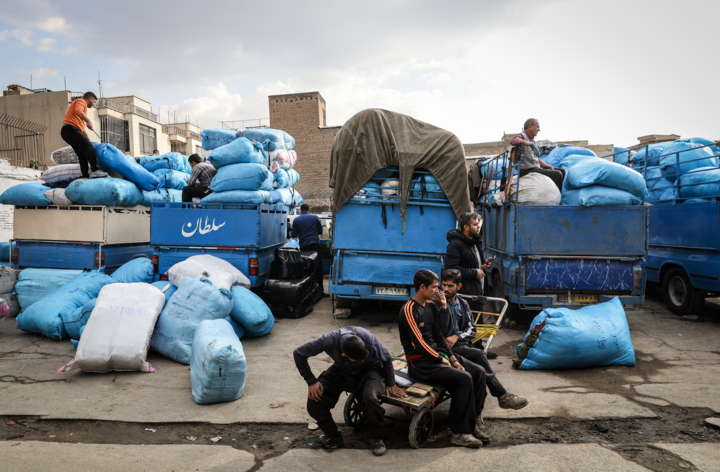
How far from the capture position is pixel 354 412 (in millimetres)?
3330

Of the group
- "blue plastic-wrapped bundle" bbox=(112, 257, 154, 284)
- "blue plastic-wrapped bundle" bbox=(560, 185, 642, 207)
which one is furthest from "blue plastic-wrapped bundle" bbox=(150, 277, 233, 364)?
"blue plastic-wrapped bundle" bbox=(560, 185, 642, 207)

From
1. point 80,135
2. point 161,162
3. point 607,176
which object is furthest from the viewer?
point 161,162

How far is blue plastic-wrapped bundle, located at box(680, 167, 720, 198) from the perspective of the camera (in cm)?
666

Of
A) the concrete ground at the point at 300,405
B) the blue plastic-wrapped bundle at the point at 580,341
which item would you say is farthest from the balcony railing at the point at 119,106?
the blue plastic-wrapped bundle at the point at 580,341

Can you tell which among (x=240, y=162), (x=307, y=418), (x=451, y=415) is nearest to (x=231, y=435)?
(x=307, y=418)

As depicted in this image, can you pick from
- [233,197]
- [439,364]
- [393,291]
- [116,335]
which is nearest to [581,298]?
[393,291]

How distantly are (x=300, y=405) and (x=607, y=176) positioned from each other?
4.75 m

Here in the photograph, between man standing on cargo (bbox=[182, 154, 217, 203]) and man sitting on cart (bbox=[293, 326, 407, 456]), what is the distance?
16.9 ft

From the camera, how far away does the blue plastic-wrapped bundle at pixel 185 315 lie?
470cm

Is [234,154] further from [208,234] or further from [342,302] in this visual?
[342,302]

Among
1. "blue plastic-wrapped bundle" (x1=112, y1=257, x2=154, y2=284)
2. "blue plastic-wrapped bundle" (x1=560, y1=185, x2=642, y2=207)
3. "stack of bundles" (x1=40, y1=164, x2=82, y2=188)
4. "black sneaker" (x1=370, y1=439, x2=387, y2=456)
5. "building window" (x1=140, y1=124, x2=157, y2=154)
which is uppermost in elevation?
"building window" (x1=140, y1=124, x2=157, y2=154)

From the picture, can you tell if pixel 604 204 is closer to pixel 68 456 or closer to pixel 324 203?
A: pixel 68 456

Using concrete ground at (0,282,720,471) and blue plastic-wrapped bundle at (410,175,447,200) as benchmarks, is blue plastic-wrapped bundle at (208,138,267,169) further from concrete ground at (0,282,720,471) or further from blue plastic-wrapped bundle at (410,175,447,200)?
concrete ground at (0,282,720,471)

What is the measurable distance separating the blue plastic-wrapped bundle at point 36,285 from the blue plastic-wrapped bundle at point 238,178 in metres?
2.47
